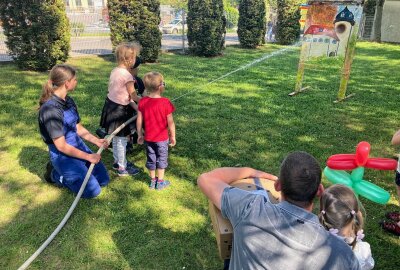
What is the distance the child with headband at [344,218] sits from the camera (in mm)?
2156

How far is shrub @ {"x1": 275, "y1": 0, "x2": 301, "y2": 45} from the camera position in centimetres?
1672

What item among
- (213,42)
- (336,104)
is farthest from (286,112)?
(213,42)

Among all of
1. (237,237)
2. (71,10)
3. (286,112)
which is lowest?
(286,112)

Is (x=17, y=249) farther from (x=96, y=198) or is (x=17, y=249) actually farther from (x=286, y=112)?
(x=286, y=112)

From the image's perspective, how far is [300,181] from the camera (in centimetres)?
165

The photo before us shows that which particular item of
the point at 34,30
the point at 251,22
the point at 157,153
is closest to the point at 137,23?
the point at 34,30

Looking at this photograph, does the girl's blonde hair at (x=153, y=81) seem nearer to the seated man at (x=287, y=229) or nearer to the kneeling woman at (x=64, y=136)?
the kneeling woman at (x=64, y=136)

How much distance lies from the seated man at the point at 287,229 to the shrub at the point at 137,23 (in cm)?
995

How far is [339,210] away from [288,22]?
16585mm

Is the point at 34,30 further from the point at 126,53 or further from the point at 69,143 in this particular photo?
the point at 69,143

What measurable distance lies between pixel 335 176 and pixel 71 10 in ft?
46.6

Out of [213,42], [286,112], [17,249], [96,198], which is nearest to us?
[17,249]

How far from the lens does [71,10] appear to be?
14406mm

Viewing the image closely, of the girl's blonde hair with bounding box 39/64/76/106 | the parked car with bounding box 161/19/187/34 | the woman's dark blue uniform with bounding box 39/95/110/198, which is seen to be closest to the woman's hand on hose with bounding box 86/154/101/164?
the woman's dark blue uniform with bounding box 39/95/110/198
